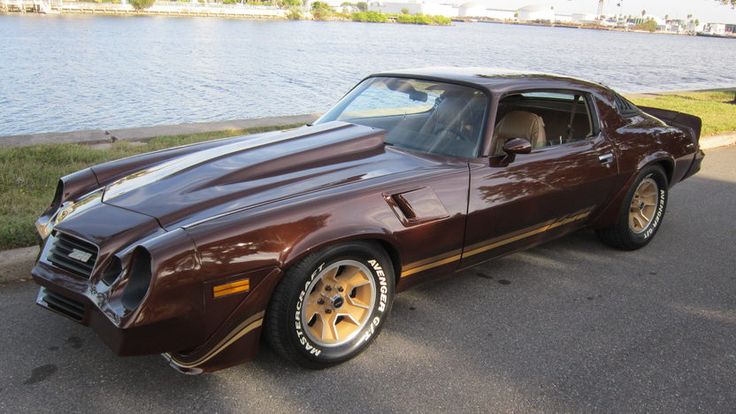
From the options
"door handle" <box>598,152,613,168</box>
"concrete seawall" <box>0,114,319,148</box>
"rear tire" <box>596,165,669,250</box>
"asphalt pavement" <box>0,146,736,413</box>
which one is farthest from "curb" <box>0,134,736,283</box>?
"rear tire" <box>596,165,669,250</box>

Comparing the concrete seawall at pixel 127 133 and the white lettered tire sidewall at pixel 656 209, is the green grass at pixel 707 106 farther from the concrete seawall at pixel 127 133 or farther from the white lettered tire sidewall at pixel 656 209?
the concrete seawall at pixel 127 133

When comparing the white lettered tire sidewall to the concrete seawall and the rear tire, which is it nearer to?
the rear tire

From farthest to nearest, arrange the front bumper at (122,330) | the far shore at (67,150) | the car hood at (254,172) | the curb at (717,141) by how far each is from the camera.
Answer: the curb at (717,141) < the far shore at (67,150) < the car hood at (254,172) < the front bumper at (122,330)

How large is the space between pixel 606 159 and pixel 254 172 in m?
2.52

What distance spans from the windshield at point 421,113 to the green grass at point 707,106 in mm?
7388

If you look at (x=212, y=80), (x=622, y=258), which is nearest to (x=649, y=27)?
(x=212, y=80)

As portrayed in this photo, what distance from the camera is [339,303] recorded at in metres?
2.90

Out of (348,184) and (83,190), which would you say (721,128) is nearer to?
(348,184)

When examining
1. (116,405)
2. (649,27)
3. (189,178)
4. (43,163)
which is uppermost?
(649,27)

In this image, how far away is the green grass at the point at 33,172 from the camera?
3.98m

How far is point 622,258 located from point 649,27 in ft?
623

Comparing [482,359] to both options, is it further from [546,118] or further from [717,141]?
[717,141]

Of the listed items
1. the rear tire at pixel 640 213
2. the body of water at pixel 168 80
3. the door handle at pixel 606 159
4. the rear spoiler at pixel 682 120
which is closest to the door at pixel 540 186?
the door handle at pixel 606 159

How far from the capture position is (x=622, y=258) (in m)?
4.55
